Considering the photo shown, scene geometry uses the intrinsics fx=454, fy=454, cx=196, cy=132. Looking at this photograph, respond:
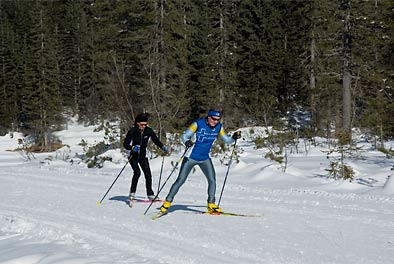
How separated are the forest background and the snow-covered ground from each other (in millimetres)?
2682

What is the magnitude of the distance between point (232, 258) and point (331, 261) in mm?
1185

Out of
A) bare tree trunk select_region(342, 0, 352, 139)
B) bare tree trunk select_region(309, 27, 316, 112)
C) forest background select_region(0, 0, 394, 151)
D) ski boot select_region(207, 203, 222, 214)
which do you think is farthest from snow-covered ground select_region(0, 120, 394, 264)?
bare tree trunk select_region(309, 27, 316, 112)

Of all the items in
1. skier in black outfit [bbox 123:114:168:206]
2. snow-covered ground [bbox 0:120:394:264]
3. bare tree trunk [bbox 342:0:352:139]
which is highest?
bare tree trunk [bbox 342:0:352:139]

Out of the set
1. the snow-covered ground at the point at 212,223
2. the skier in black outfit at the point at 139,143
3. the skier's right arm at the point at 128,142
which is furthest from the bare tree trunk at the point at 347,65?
the skier's right arm at the point at 128,142

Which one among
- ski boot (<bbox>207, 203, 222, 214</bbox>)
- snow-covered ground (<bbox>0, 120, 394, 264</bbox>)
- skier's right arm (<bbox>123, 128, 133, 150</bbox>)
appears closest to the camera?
snow-covered ground (<bbox>0, 120, 394, 264</bbox>)

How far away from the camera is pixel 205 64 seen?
36594 millimetres

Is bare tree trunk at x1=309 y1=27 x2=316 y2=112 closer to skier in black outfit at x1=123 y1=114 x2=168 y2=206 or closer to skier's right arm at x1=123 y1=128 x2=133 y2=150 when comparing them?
skier in black outfit at x1=123 y1=114 x2=168 y2=206

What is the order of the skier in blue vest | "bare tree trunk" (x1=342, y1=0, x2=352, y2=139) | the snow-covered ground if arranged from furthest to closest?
"bare tree trunk" (x1=342, y1=0, x2=352, y2=139) → the skier in blue vest → the snow-covered ground

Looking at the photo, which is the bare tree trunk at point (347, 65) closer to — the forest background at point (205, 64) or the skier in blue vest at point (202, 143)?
the forest background at point (205, 64)

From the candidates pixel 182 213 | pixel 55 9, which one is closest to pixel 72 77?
pixel 55 9

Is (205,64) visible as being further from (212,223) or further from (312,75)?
(212,223)

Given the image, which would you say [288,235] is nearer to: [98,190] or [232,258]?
[232,258]

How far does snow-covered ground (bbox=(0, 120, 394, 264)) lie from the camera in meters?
5.73

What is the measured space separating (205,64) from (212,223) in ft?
97.6
